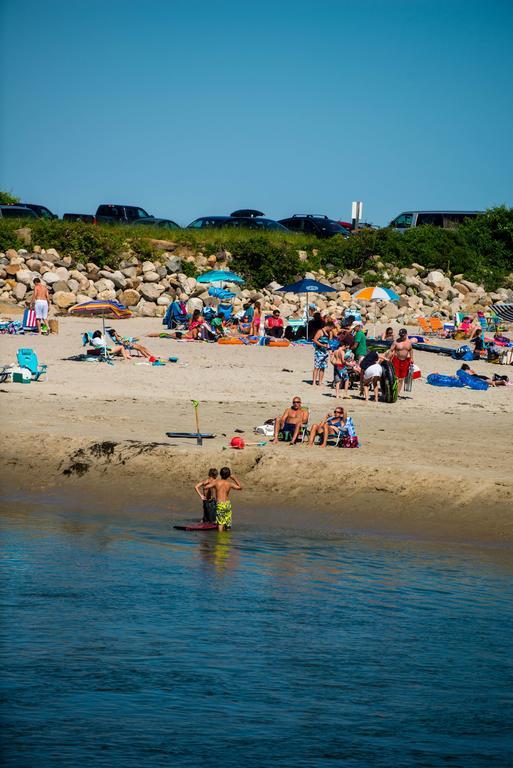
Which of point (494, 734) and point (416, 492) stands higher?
point (416, 492)

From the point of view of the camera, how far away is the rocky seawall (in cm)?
3609

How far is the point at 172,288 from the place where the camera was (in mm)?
37875

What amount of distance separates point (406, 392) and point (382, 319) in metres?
13.6

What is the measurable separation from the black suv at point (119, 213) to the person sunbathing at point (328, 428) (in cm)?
2986

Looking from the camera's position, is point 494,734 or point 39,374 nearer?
point 494,734

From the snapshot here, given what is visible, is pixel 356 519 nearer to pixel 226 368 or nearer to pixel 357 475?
pixel 357 475

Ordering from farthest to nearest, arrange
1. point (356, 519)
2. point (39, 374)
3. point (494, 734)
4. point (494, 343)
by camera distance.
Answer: point (494, 343)
point (39, 374)
point (356, 519)
point (494, 734)

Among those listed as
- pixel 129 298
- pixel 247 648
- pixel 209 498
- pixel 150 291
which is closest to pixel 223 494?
pixel 209 498

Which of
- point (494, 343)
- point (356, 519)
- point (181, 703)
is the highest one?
point (494, 343)

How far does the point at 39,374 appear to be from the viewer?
23469mm

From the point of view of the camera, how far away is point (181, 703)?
11.0m

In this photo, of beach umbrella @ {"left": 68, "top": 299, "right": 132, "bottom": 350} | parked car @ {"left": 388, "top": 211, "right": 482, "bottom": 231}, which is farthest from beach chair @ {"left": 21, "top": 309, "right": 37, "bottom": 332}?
parked car @ {"left": 388, "top": 211, "right": 482, "bottom": 231}

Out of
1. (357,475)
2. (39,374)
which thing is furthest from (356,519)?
(39,374)

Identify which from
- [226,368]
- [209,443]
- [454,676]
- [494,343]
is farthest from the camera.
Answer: [494,343]
